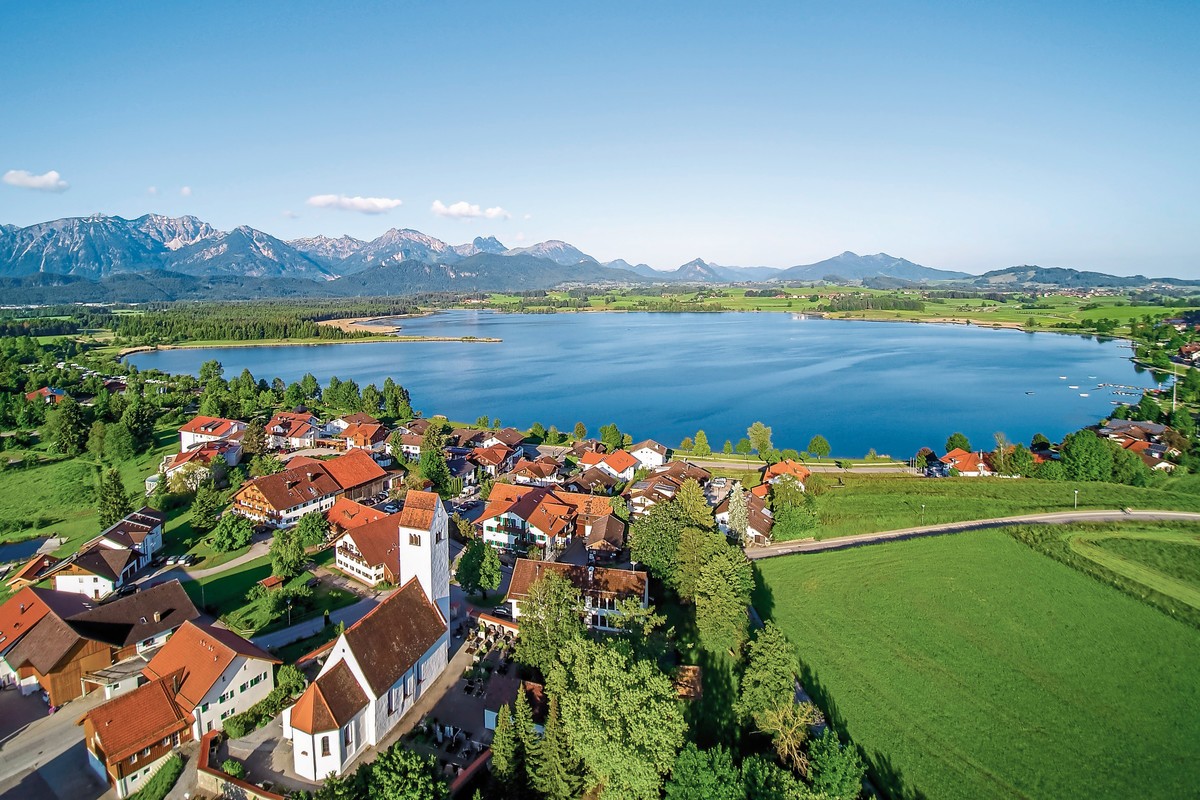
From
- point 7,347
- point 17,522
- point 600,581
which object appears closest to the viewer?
point 600,581

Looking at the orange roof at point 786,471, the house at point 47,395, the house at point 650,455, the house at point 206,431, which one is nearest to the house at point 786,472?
the orange roof at point 786,471

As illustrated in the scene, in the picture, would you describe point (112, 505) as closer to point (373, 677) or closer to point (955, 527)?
point (373, 677)

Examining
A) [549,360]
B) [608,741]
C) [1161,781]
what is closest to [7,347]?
[549,360]

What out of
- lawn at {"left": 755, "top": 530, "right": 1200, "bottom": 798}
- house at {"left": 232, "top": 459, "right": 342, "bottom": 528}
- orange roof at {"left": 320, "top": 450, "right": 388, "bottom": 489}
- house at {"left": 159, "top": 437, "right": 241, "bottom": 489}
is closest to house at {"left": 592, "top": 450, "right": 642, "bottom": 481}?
orange roof at {"left": 320, "top": 450, "right": 388, "bottom": 489}

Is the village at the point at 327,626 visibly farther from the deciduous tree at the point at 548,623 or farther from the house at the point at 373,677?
the deciduous tree at the point at 548,623

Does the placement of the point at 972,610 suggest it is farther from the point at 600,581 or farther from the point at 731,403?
the point at 731,403

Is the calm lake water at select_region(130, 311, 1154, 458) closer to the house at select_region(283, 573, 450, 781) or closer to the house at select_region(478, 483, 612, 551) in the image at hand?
the house at select_region(478, 483, 612, 551)

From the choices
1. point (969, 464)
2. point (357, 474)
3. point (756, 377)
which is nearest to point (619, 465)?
point (357, 474)
